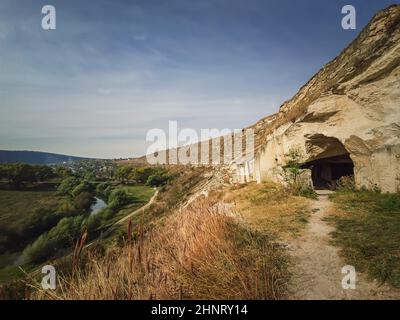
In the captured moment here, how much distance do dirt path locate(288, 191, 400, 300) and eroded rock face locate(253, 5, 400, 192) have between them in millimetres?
4787

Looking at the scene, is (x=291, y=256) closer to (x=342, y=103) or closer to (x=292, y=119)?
(x=342, y=103)

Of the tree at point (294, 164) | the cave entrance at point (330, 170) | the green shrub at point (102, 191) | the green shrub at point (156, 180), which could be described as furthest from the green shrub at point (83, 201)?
the tree at point (294, 164)

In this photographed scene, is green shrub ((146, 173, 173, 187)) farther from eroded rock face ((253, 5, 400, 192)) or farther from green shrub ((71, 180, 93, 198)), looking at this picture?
eroded rock face ((253, 5, 400, 192))

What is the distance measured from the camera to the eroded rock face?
7961 mm

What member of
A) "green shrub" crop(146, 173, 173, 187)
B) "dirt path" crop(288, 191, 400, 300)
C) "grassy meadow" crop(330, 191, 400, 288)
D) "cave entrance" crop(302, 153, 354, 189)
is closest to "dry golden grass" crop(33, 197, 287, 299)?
"dirt path" crop(288, 191, 400, 300)

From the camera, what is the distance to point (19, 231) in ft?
147

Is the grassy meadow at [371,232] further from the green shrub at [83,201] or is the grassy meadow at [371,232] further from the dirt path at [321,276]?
the green shrub at [83,201]

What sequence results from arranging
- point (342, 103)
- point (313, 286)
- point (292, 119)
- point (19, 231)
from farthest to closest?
point (19, 231) → point (292, 119) → point (342, 103) → point (313, 286)

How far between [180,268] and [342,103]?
10.0m

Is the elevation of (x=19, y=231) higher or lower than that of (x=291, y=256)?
lower

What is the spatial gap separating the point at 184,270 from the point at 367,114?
30.5 feet

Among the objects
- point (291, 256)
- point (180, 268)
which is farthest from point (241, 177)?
point (180, 268)

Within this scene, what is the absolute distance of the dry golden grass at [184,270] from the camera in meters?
2.47

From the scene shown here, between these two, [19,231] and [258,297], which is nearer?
[258,297]
